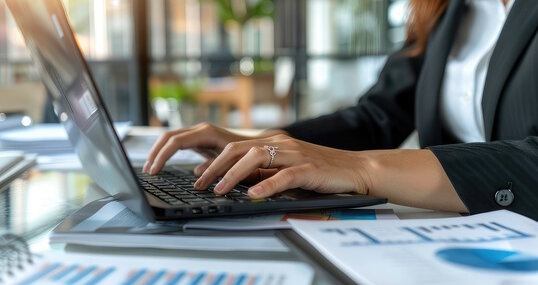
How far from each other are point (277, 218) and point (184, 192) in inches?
5.1

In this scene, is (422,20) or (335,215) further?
(422,20)

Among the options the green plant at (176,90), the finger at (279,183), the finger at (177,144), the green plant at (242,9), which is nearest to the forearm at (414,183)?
the finger at (279,183)

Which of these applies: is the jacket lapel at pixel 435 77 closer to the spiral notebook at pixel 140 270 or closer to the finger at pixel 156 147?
the finger at pixel 156 147

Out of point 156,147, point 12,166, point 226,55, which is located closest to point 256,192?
point 156,147

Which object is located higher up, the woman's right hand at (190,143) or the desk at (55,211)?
the woman's right hand at (190,143)

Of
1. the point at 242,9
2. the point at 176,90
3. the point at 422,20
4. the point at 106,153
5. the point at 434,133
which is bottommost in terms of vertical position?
the point at 176,90

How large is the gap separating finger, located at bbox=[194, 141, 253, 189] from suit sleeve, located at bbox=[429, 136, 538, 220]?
9.3 inches

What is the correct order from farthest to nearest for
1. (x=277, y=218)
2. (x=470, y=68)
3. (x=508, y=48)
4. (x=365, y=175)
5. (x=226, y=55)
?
(x=226, y=55), (x=470, y=68), (x=508, y=48), (x=365, y=175), (x=277, y=218)

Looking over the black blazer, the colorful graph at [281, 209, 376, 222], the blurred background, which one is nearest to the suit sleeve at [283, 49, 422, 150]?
the black blazer

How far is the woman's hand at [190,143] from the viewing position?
0.98 metres

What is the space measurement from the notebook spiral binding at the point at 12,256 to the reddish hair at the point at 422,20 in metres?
1.08

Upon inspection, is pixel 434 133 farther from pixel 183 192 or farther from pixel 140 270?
pixel 140 270

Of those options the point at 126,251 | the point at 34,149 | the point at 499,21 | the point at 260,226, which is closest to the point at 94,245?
the point at 126,251

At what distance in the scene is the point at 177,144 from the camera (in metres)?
1.01
